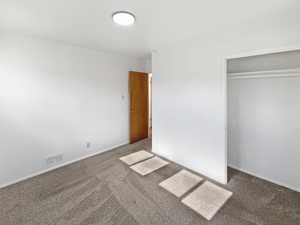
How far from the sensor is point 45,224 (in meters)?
1.56

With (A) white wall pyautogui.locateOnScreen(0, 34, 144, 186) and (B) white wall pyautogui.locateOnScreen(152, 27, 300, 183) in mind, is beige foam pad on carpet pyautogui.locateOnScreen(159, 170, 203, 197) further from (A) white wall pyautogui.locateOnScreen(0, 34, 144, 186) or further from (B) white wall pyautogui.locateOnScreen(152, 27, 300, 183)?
(A) white wall pyautogui.locateOnScreen(0, 34, 144, 186)

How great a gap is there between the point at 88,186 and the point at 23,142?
4.54 feet

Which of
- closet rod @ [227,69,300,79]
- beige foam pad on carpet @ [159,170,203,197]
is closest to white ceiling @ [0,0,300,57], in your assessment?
closet rod @ [227,69,300,79]

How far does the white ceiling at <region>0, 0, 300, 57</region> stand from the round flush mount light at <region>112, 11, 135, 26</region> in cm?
7

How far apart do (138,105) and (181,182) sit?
2.53 meters

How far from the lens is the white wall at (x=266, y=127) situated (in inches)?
82.5

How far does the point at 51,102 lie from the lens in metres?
2.61

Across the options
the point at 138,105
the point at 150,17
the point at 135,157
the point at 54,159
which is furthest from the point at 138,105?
the point at 150,17

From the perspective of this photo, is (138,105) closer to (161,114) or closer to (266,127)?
(161,114)

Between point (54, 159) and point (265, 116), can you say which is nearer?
point (265, 116)

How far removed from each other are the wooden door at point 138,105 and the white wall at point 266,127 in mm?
2402

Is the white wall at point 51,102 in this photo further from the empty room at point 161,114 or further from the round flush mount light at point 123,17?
the round flush mount light at point 123,17

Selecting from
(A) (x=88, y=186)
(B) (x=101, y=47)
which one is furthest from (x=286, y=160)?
(B) (x=101, y=47)

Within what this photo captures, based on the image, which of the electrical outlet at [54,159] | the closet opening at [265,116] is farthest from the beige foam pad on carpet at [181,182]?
the electrical outlet at [54,159]
